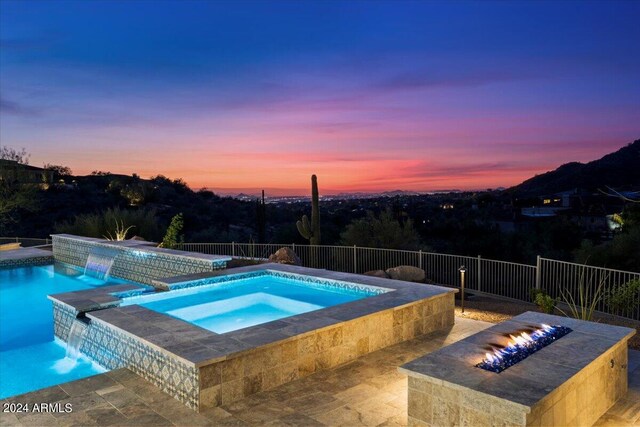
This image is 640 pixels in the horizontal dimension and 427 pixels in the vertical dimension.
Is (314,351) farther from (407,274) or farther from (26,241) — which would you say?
(26,241)

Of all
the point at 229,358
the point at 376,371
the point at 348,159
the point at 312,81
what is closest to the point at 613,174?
the point at 348,159

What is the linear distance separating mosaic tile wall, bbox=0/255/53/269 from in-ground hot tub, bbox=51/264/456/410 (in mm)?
8782

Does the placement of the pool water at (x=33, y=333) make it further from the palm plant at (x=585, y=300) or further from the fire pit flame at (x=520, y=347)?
the palm plant at (x=585, y=300)

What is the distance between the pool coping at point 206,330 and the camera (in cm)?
450

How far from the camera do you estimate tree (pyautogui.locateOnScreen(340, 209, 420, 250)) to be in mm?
15680

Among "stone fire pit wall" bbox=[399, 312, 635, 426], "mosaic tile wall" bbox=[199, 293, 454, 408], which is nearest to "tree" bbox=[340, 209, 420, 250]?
"mosaic tile wall" bbox=[199, 293, 454, 408]

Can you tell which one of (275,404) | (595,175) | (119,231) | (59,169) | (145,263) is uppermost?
(59,169)

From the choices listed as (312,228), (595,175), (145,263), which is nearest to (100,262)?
(145,263)

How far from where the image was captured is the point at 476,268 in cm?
1194

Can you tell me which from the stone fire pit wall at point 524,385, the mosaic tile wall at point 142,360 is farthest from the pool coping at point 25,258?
the stone fire pit wall at point 524,385

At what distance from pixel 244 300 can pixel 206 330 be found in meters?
3.16

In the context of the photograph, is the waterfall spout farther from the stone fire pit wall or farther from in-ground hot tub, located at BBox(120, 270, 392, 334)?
the stone fire pit wall

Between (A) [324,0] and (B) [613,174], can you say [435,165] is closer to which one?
(B) [613,174]

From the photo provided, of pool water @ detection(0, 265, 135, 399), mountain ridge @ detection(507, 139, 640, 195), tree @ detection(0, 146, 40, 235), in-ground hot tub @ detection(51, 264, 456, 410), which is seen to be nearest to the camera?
in-ground hot tub @ detection(51, 264, 456, 410)
